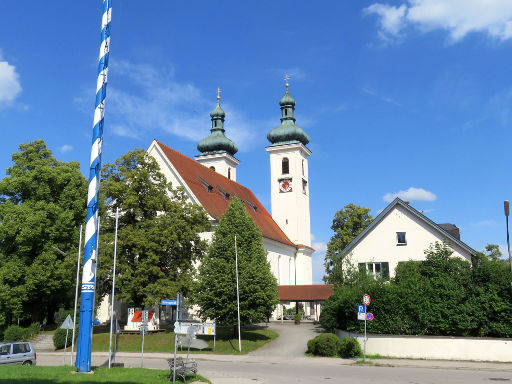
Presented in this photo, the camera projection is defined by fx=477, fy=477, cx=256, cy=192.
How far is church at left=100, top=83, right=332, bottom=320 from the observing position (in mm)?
50312

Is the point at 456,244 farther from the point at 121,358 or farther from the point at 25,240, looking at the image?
the point at 25,240

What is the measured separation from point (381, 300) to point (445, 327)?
3146 mm

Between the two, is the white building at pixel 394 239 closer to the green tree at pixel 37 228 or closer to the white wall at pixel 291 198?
the green tree at pixel 37 228

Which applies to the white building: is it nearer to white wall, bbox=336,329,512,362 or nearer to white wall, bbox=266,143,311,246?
white wall, bbox=336,329,512,362

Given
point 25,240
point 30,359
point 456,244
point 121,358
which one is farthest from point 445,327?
point 25,240

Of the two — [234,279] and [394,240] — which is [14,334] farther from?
[394,240]

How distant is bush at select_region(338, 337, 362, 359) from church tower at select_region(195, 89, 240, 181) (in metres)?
44.4

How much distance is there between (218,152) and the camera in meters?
66.4

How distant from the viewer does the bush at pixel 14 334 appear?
3159cm

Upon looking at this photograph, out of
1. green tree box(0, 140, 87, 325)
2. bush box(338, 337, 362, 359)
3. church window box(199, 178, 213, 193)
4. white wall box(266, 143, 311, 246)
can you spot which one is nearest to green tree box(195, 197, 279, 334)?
bush box(338, 337, 362, 359)

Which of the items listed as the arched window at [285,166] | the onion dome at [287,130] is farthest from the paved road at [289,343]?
the onion dome at [287,130]

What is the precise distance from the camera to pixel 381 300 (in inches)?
931

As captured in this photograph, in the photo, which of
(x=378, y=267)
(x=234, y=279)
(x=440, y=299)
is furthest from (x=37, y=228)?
(x=440, y=299)

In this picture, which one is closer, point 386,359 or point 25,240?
point 386,359
